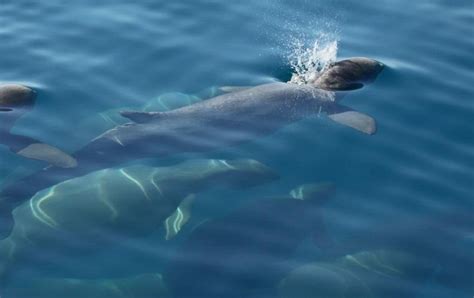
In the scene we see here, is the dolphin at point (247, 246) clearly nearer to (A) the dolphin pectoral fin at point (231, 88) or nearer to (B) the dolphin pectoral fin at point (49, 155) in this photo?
(B) the dolphin pectoral fin at point (49, 155)

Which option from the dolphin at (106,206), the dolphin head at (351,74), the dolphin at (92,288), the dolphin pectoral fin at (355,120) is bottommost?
the dolphin at (92,288)

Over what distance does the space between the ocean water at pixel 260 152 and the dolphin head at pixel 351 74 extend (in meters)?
0.20

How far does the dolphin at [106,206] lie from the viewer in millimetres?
10750

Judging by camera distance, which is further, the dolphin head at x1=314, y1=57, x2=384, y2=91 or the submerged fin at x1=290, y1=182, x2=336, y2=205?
the dolphin head at x1=314, y1=57, x2=384, y2=91

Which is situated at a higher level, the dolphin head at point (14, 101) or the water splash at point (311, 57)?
the water splash at point (311, 57)

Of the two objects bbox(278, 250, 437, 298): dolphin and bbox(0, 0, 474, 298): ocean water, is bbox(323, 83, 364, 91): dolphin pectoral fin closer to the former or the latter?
bbox(0, 0, 474, 298): ocean water

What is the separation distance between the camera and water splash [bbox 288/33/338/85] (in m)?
14.8

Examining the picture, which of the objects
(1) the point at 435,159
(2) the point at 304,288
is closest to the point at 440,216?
(1) the point at 435,159

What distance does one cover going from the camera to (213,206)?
11.6 meters

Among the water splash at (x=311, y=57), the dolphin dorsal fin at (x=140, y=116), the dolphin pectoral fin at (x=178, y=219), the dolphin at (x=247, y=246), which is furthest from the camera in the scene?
the water splash at (x=311, y=57)

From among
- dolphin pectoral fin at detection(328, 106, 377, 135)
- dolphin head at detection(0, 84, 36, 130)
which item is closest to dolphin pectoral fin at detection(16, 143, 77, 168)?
dolphin head at detection(0, 84, 36, 130)

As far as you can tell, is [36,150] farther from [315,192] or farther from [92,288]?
[315,192]

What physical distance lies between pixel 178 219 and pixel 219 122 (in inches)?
99.0

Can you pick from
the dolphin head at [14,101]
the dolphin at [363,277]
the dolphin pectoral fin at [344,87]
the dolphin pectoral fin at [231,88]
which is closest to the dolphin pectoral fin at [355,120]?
the dolphin pectoral fin at [344,87]
